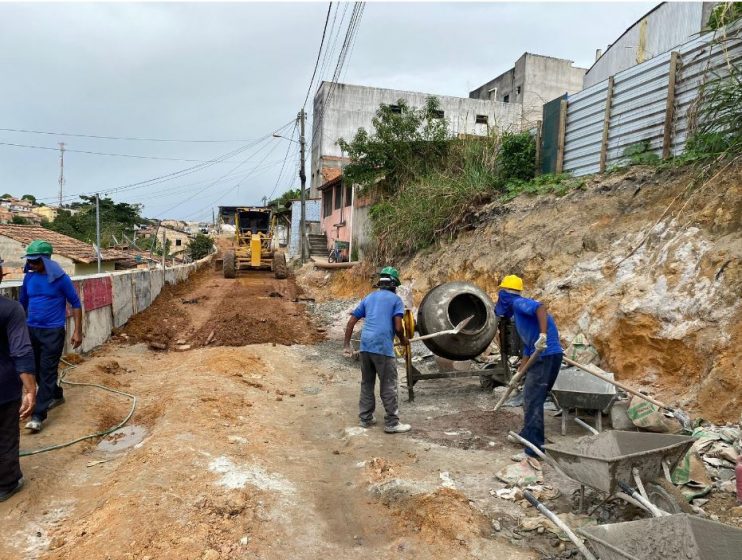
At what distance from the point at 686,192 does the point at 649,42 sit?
10777 mm

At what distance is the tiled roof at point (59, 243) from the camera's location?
21.3 m

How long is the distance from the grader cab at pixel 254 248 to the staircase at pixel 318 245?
497 cm

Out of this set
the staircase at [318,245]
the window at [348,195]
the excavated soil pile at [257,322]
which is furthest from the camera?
the staircase at [318,245]

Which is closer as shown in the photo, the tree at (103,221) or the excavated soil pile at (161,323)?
the excavated soil pile at (161,323)

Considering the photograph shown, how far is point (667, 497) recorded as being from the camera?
10.3 feet

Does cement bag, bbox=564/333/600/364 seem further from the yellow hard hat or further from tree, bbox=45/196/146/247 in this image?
tree, bbox=45/196/146/247

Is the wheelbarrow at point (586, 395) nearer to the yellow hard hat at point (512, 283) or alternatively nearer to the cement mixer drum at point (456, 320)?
the yellow hard hat at point (512, 283)

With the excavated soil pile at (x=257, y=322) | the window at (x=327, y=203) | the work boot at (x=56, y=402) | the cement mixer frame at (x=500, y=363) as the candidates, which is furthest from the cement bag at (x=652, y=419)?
the window at (x=327, y=203)

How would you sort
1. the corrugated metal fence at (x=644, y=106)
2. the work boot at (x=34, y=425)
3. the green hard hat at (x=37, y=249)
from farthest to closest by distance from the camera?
the corrugated metal fence at (x=644, y=106) < the green hard hat at (x=37, y=249) < the work boot at (x=34, y=425)

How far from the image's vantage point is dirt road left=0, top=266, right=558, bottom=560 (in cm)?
314

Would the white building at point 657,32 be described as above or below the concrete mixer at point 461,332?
above

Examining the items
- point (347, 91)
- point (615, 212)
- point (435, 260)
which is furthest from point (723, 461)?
point (347, 91)

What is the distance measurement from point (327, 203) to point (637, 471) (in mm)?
26198

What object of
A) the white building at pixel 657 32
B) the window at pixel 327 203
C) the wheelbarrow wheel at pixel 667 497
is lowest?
the wheelbarrow wheel at pixel 667 497
